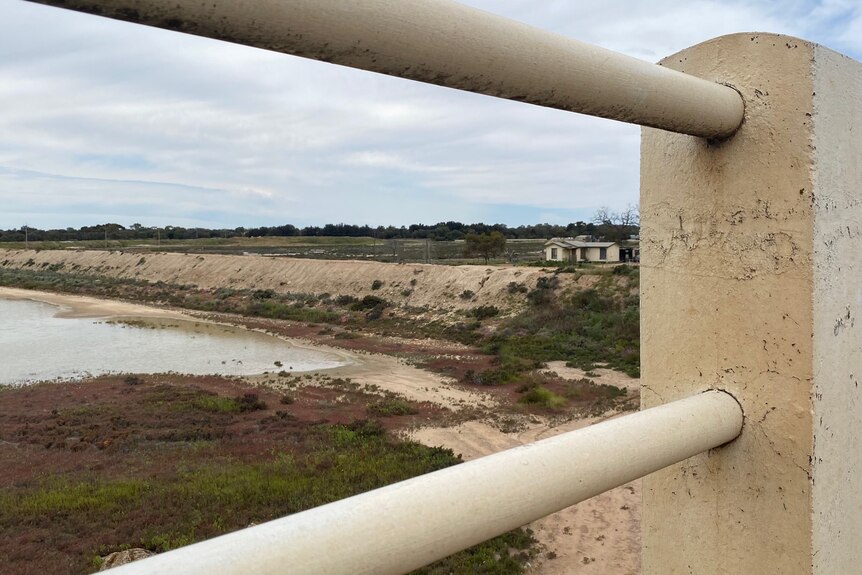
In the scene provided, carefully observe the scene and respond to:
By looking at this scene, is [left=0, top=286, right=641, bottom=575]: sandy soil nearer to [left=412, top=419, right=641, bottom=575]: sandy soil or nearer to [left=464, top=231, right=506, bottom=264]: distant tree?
[left=412, top=419, right=641, bottom=575]: sandy soil

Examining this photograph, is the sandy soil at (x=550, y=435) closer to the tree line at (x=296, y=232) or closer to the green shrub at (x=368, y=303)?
the green shrub at (x=368, y=303)

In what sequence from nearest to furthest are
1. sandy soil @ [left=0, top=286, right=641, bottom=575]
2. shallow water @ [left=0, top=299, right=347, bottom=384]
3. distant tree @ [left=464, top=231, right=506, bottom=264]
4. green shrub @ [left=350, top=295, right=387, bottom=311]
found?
sandy soil @ [left=0, top=286, right=641, bottom=575] < shallow water @ [left=0, top=299, right=347, bottom=384] < green shrub @ [left=350, top=295, right=387, bottom=311] < distant tree @ [left=464, top=231, right=506, bottom=264]

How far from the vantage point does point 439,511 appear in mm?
916

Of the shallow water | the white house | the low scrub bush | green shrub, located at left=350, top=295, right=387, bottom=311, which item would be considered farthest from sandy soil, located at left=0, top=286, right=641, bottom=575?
the white house

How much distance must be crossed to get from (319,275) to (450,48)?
1991 inches

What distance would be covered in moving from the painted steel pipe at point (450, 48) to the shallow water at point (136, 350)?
2471 centimetres

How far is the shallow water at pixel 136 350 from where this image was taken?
2538 centimetres

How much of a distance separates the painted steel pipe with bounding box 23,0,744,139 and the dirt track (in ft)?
114

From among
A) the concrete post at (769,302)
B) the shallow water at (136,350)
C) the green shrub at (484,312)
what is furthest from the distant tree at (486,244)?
the concrete post at (769,302)

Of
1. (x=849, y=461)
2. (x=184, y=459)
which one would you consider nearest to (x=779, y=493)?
(x=849, y=461)

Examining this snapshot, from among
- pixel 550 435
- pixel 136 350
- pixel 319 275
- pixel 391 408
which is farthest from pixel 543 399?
pixel 319 275

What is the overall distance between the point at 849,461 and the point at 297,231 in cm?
11598

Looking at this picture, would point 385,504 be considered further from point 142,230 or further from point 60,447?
point 142,230

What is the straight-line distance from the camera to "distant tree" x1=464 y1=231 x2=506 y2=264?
5328cm
